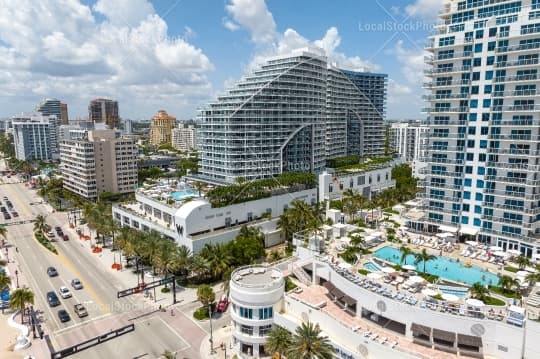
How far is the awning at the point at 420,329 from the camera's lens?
38.0 metres

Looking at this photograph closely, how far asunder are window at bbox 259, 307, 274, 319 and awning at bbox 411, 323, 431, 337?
54.2ft

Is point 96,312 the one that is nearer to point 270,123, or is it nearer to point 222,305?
point 222,305

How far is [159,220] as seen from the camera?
82750 millimetres

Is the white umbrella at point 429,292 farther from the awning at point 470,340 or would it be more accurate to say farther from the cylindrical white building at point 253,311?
the cylindrical white building at point 253,311

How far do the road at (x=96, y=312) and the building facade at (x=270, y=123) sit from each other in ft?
137

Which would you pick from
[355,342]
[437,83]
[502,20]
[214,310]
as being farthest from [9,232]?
[502,20]

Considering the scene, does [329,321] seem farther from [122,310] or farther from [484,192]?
[484,192]

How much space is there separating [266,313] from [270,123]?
2625 inches

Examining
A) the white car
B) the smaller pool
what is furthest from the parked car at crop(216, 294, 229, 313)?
the white car

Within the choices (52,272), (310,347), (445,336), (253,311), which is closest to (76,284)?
(52,272)

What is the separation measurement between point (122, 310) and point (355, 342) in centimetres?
3751

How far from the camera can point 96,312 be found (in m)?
57.2

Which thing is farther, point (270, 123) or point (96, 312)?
point (270, 123)

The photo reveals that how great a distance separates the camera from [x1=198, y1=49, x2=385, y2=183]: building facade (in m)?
100
